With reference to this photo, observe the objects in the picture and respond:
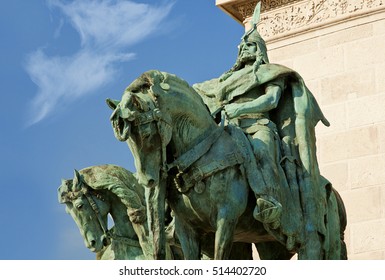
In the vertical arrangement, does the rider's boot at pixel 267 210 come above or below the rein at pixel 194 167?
below

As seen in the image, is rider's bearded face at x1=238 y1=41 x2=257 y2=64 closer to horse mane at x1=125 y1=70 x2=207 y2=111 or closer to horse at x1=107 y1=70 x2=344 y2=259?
horse at x1=107 y1=70 x2=344 y2=259

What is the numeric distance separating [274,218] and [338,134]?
3392 millimetres

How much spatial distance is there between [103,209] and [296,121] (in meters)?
2.17

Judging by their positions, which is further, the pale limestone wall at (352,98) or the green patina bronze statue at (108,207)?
the pale limestone wall at (352,98)

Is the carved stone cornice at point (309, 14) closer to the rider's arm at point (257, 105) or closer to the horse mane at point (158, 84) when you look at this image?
the rider's arm at point (257, 105)

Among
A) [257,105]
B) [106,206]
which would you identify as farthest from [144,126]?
[106,206]

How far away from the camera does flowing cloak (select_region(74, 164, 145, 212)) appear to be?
14.7 metres

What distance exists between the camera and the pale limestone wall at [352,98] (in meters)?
15.6

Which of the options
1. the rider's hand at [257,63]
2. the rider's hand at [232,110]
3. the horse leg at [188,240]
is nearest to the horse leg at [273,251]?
the horse leg at [188,240]

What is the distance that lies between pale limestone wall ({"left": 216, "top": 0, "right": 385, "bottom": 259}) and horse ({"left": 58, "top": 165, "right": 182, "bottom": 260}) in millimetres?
2176

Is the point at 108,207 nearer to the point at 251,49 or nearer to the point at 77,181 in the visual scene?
the point at 77,181

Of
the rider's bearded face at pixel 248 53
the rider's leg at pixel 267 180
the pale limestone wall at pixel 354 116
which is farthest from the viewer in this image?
the pale limestone wall at pixel 354 116

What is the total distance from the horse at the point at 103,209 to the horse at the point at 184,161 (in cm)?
157
